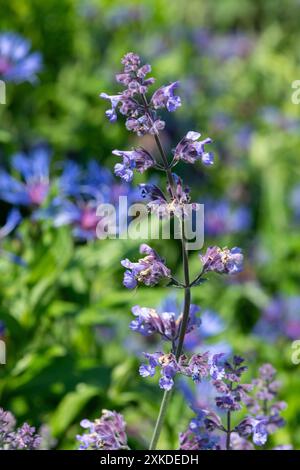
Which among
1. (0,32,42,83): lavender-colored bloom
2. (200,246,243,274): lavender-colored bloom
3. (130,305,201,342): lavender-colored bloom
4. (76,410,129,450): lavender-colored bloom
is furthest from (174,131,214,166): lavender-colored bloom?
(0,32,42,83): lavender-colored bloom

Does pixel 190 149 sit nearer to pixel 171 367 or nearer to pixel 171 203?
pixel 171 203

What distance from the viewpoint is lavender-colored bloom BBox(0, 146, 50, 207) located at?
2.13 meters

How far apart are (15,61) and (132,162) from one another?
171 centimetres

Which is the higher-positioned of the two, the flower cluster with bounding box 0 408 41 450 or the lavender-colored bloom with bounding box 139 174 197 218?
the lavender-colored bloom with bounding box 139 174 197 218

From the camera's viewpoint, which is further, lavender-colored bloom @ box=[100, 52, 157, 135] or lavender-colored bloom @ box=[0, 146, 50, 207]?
lavender-colored bloom @ box=[0, 146, 50, 207]

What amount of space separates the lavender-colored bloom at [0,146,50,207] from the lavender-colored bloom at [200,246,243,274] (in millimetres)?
1072

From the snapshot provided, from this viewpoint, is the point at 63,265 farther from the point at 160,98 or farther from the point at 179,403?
the point at 160,98

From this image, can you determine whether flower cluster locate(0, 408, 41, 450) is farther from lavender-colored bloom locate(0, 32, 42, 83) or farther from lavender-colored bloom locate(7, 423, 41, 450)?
lavender-colored bloom locate(0, 32, 42, 83)

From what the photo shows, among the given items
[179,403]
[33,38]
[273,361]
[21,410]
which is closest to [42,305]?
[21,410]

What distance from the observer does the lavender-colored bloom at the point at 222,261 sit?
1090 mm

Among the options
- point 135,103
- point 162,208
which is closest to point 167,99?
point 135,103

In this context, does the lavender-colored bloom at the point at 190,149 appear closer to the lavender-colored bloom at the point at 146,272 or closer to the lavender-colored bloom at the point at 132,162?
the lavender-colored bloom at the point at 132,162

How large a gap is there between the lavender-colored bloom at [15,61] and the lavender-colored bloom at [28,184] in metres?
0.38

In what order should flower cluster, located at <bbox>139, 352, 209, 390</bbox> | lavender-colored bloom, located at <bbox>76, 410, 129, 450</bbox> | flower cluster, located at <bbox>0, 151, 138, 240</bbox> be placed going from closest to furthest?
1. flower cluster, located at <bbox>139, 352, 209, 390</bbox>
2. lavender-colored bloom, located at <bbox>76, 410, 129, 450</bbox>
3. flower cluster, located at <bbox>0, 151, 138, 240</bbox>
